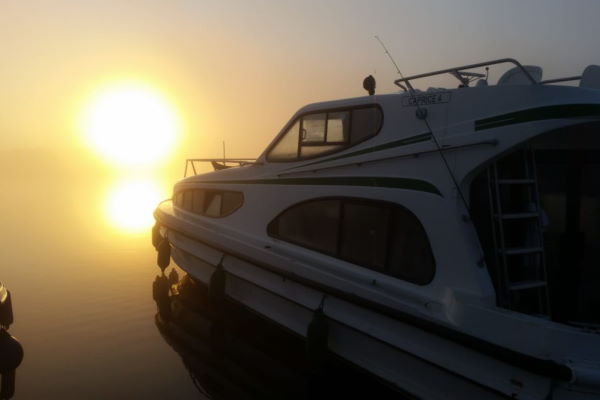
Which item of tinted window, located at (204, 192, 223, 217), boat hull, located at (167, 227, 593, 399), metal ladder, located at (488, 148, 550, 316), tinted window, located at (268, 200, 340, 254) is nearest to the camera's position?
boat hull, located at (167, 227, 593, 399)

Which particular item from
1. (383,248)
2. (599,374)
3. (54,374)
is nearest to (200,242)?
(54,374)

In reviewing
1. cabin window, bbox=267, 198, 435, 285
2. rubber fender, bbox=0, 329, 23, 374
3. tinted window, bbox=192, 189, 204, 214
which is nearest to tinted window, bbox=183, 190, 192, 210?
tinted window, bbox=192, 189, 204, 214

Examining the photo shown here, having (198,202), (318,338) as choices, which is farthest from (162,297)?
(318,338)

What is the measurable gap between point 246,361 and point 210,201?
3094 millimetres

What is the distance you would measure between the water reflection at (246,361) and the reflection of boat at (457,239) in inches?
39.2

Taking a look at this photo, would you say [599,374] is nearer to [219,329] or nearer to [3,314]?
[219,329]

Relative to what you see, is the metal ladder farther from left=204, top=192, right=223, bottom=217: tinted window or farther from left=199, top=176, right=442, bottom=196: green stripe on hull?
left=204, top=192, right=223, bottom=217: tinted window

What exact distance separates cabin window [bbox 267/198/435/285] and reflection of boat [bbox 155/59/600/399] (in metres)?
0.02

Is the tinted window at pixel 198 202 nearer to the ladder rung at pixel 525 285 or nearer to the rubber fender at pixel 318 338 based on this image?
the rubber fender at pixel 318 338

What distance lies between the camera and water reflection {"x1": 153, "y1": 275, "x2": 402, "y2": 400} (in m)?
6.58

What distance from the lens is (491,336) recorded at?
423cm

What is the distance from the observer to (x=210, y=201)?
8.77m

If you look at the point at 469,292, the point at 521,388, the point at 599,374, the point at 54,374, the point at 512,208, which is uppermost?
the point at 512,208

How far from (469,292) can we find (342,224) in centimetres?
193
